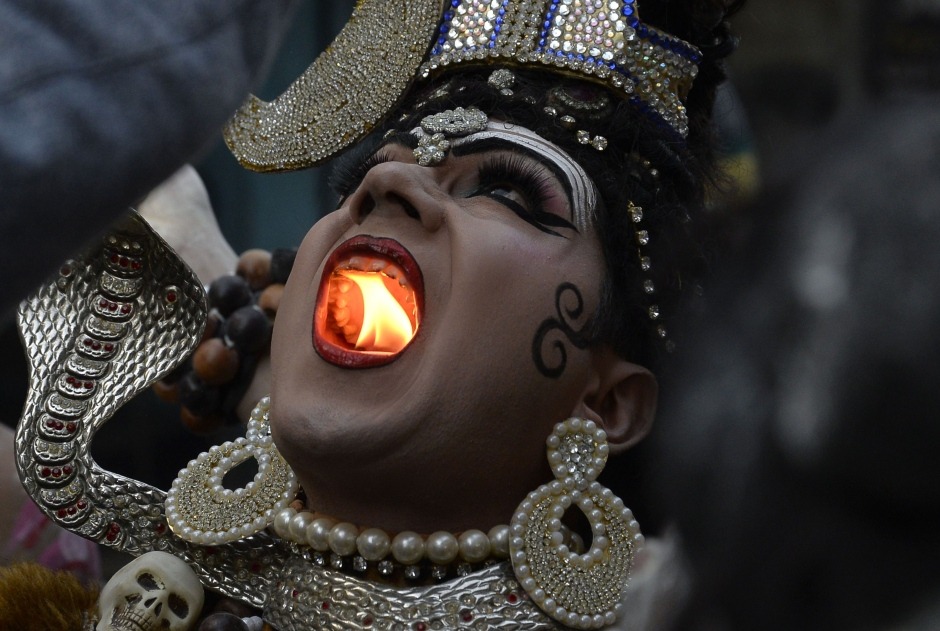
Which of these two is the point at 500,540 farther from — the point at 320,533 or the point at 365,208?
the point at 365,208

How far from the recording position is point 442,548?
1.42 meters

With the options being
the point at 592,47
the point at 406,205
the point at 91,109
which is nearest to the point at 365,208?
the point at 406,205

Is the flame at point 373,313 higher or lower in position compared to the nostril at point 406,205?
lower

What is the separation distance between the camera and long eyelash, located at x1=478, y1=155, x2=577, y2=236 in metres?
1.48

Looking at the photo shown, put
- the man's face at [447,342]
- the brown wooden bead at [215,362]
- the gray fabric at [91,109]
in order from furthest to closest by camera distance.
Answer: the brown wooden bead at [215,362] < the man's face at [447,342] < the gray fabric at [91,109]

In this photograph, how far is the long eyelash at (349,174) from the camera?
5.37ft

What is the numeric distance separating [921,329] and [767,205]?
0.09 m

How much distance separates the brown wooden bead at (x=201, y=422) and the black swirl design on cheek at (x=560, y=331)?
819mm

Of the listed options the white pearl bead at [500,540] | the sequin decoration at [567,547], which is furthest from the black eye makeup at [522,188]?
the white pearl bead at [500,540]

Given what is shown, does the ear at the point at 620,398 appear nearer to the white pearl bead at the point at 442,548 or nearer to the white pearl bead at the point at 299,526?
the white pearl bead at the point at 442,548

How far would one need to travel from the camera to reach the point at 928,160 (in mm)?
554

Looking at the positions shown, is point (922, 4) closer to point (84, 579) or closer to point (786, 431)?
point (786, 431)

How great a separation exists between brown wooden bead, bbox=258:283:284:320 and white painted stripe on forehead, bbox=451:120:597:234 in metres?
0.60

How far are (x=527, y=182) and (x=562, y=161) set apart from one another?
0.19 ft
